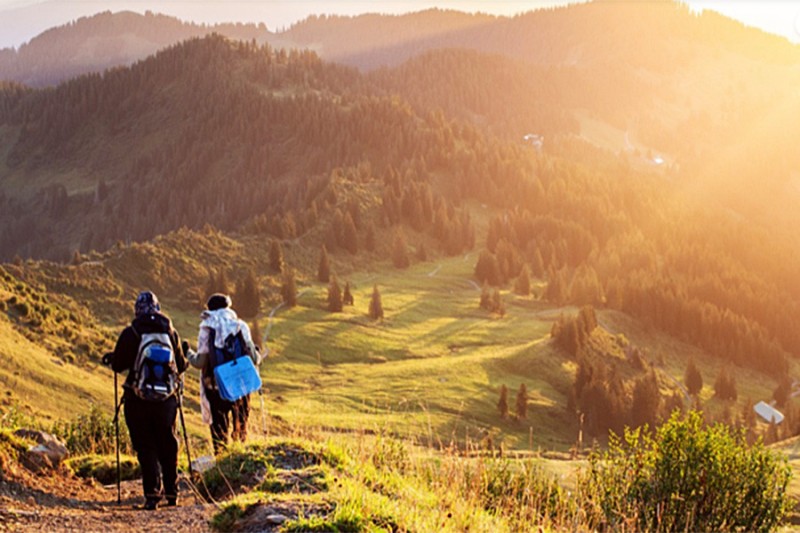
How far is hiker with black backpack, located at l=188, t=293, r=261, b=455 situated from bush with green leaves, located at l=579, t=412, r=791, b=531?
12.6m

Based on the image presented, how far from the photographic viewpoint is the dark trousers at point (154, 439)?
15648 millimetres

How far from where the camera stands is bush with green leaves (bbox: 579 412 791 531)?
26.0 metres

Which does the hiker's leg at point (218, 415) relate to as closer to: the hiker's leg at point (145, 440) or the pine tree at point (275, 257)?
the hiker's leg at point (145, 440)

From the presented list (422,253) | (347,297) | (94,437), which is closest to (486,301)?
(347,297)

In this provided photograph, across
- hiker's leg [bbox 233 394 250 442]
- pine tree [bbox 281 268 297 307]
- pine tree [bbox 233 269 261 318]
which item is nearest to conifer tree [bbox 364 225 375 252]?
pine tree [bbox 281 268 297 307]

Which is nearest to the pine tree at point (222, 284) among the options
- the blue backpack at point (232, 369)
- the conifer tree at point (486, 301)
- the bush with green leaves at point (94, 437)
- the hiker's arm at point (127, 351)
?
the conifer tree at point (486, 301)

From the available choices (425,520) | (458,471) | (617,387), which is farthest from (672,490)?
(617,387)

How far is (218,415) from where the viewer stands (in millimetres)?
18266

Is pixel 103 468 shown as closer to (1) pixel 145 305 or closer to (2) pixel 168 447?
(2) pixel 168 447

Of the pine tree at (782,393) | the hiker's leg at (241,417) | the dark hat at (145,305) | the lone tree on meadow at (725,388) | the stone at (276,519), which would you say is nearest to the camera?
the stone at (276,519)

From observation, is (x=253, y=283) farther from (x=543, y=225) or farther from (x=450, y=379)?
(x=543, y=225)

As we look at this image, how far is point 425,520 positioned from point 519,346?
91.0m

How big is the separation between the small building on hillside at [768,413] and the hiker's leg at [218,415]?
10131cm

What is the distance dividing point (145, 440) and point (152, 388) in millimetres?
1317
